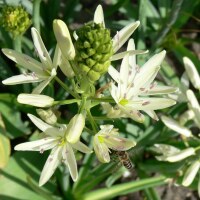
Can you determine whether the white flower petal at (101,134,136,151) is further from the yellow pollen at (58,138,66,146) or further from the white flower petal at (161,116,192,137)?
the white flower petal at (161,116,192,137)

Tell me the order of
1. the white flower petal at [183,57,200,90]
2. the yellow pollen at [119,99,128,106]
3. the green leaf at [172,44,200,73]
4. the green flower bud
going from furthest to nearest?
1. the green leaf at [172,44,200,73]
2. the white flower petal at [183,57,200,90]
3. the yellow pollen at [119,99,128,106]
4. the green flower bud

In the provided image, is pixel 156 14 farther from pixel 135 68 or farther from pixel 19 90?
pixel 135 68

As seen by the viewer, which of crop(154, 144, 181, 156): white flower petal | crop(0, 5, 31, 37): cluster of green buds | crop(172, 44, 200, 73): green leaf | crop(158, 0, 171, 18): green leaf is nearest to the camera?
crop(0, 5, 31, 37): cluster of green buds

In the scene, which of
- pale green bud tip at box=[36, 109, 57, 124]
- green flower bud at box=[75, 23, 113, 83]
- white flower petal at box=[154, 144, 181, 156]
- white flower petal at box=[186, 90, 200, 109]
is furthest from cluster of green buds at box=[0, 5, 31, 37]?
white flower petal at box=[154, 144, 181, 156]

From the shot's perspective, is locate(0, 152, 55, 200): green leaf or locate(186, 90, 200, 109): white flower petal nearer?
locate(186, 90, 200, 109): white flower petal

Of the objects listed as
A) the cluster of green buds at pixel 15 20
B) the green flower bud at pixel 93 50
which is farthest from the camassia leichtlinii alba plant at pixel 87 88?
the cluster of green buds at pixel 15 20

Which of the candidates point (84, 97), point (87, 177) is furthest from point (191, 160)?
point (84, 97)
